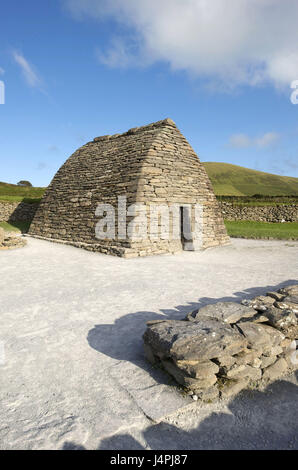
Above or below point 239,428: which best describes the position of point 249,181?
above

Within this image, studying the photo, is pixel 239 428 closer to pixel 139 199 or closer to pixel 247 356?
pixel 247 356

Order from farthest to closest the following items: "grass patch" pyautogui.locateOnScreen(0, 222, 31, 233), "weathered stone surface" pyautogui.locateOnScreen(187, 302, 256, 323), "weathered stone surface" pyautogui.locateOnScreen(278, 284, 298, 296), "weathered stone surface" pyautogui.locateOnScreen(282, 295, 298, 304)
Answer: "grass patch" pyautogui.locateOnScreen(0, 222, 31, 233), "weathered stone surface" pyautogui.locateOnScreen(278, 284, 298, 296), "weathered stone surface" pyautogui.locateOnScreen(282, 295, 298, 304), "weathered stone surface" pyautogui.locateOnScreen(187, 302, 256, 323)

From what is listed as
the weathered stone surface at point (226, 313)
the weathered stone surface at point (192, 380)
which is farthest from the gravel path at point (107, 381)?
the weathered stone surface at point (226, 313)

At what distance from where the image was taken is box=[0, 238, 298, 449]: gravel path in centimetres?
225

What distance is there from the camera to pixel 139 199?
35.6 feet

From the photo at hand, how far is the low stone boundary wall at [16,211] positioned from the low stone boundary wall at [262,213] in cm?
1895

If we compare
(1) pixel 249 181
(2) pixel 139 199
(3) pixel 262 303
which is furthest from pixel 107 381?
(1) pixel 249 181

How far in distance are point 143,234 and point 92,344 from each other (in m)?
7.39

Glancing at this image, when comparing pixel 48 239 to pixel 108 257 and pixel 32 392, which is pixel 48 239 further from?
pixel 32 392

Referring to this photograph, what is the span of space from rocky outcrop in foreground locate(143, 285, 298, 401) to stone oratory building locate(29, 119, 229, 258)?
704 centimetres

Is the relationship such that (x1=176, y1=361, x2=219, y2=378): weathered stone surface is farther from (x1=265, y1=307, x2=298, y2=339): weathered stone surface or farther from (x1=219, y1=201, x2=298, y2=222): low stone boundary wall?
(x1=219, y1=201, x2=298, y2=222): low stone boundary wall

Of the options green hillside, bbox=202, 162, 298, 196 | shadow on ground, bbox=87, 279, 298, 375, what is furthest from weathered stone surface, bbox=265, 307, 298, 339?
green hillside, bbox=202, 162, 298, 196

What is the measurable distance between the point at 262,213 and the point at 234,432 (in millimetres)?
26213
